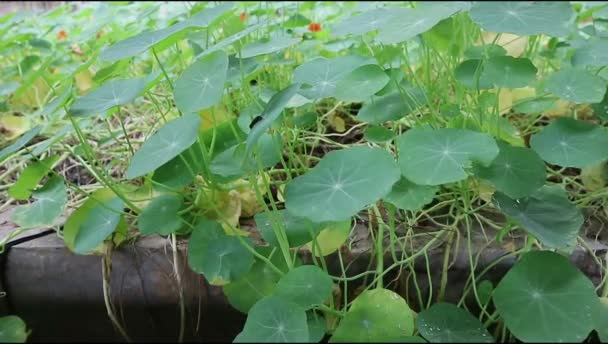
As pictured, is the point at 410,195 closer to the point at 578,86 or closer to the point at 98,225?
the point at 578,86

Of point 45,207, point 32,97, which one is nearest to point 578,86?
point 45,207

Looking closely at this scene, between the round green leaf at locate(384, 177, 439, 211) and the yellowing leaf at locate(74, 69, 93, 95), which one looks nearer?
the round green leaf at locate(384, 177, 439, 211)

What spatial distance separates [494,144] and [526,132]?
1.41 feet

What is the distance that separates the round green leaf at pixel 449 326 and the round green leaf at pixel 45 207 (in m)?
0.56

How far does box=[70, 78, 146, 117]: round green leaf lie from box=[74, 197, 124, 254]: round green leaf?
5.6 inches

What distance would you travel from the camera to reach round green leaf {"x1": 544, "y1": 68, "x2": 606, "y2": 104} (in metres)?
0.73

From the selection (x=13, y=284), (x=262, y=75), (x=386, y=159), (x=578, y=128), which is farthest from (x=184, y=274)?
(x=578, y=128)

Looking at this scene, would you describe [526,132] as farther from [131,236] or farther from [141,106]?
[141,106]

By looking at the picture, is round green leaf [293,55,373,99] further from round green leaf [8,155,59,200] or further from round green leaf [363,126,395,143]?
round green leaf [8,155,59,200]

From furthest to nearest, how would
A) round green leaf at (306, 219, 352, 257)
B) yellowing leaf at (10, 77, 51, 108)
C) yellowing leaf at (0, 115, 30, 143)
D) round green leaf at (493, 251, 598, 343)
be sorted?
yellowing leaf at (10, 77, 51, 108), yellowing leaf at (0, 115, 30, 143), round green leaf at (306, 219, 352, 257), round green leaf at (493, 251, 598, 343)

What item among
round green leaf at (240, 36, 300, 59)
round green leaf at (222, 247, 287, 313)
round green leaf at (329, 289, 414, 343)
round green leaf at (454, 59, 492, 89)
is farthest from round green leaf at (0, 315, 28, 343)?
round green leaf at (454, 59, 492, 89)

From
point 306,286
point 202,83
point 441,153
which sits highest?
point 202,83

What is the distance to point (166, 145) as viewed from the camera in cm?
63

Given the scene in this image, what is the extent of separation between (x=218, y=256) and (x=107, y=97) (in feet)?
1.00
